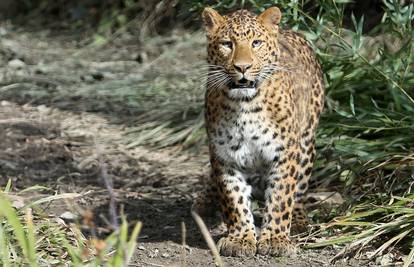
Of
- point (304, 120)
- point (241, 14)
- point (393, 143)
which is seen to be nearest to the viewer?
point (241, 14)

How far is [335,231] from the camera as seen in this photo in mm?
7395

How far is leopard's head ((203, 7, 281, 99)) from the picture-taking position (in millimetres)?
6754

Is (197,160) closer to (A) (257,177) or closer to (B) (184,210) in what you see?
(B) (184,210)

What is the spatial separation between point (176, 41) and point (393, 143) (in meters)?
5.93

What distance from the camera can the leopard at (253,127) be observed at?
6.88 metres

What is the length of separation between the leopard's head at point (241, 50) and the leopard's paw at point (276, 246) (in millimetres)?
968

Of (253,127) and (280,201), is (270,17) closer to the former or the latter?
(253,127)

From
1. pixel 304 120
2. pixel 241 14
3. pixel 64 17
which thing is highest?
pixel 241 14

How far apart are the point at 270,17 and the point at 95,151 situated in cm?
346

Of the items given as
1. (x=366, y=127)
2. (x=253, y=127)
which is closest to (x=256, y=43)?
(x=253, y=127)

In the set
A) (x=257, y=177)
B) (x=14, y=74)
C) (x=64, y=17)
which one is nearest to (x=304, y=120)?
(x=257, y=177)

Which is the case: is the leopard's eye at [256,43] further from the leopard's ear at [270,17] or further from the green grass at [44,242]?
the green grass at [44,242]

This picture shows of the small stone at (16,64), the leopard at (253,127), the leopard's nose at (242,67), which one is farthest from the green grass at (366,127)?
the small stone at (16,64)

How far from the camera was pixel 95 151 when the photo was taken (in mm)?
10031
